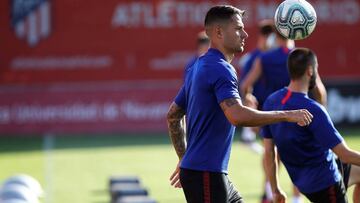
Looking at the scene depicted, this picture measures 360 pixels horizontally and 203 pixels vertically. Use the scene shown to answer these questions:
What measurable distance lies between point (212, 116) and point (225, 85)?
36cm

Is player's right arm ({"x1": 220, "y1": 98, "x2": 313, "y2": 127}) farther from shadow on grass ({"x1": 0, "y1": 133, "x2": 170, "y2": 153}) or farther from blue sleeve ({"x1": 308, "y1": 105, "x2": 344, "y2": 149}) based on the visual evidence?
shadow on grass ({"x1": 0, "y1": 133, "x2": 170, "y2": 153})

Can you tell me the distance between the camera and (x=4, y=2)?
2103cm

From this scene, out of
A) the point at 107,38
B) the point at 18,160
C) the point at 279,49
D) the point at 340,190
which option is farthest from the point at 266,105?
the point at 107,38

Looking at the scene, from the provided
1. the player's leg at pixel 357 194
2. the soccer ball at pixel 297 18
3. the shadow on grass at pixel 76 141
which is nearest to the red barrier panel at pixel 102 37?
the shadow on grass at pixel 76 141

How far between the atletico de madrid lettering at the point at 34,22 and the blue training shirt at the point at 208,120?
47.3 ft

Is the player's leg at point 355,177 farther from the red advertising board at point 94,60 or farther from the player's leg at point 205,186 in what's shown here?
the red advertising board at point 94,60

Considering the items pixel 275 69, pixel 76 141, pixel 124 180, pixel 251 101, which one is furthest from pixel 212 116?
pixel 76 141

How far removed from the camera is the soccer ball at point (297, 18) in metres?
8.62

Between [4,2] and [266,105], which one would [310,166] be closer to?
[266,105]

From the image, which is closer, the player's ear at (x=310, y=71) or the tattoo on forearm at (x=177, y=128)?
the tattoo on forearm at (x=177, y=128)

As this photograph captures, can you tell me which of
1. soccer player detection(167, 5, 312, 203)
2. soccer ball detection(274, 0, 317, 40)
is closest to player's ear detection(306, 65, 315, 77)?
Answer: soccer ball detection(274, 0, 317, 40)

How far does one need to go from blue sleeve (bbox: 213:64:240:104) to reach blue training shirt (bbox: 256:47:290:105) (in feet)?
16.7

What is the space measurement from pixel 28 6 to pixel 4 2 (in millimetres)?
633

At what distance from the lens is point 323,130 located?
A: 7.77 metres
